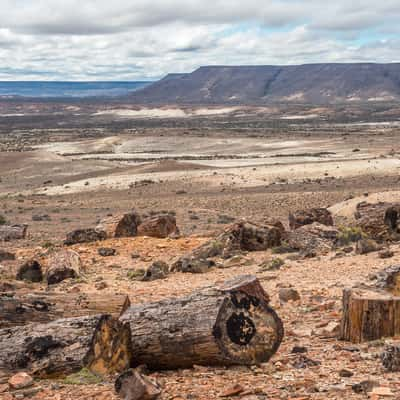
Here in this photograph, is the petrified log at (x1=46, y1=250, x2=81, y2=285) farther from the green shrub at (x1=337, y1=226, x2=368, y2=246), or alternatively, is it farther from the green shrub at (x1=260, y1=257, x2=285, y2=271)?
the green shrub at (x1=337, y1=226, x2=368, y2=246)

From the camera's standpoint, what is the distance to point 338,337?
23.4 ft

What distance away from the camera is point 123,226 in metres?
18.0

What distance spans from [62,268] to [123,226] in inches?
206

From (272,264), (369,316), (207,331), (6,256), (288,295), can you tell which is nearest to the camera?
(207,331)

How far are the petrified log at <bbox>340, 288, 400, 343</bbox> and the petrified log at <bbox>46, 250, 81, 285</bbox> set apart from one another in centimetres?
707

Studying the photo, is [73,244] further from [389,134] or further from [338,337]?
[389,134]

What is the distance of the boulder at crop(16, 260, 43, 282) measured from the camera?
1321 centimetres

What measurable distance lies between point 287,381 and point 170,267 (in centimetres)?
770

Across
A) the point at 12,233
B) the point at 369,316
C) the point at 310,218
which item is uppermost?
the point at 369,316

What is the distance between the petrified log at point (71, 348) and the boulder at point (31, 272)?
698cm

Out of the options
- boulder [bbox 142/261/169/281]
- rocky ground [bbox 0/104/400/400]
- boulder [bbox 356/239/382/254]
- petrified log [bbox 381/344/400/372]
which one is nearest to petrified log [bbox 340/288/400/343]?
rocky ground [bbox 0/104/400/400]

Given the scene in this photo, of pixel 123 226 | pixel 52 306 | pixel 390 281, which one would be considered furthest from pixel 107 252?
pixel 390 281

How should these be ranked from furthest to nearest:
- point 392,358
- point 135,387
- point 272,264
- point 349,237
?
point 349,237 → point 272,264 → point 392,358 → point 135,387

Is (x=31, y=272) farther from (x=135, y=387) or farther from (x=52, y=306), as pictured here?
(x=135, y=387)
